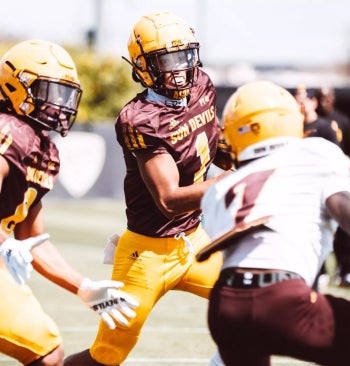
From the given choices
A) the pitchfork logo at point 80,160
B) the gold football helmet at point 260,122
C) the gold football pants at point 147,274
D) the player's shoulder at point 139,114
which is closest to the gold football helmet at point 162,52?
the player's shoulder at point 139,114

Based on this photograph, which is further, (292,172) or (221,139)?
(221,139)

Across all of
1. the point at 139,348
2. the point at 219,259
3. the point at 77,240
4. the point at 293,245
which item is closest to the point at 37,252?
the point at 219,259

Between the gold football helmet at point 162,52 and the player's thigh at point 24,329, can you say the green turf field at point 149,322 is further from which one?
the player's thigh at point 24,329

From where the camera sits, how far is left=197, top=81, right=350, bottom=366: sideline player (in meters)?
3.81

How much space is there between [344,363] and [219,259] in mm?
1863

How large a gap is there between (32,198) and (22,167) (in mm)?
212

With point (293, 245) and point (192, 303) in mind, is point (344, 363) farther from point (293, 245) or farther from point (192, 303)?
point (192, 303)

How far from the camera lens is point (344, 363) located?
12.6 feet

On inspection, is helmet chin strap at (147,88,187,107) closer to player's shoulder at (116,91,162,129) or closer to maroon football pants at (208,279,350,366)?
player's shoulder at (116,91,162,129)

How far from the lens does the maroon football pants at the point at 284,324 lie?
3799 millimetres

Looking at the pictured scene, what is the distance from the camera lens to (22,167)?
476cm

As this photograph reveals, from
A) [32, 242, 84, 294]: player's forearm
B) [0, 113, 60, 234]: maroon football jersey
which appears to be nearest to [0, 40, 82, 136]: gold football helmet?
[0, 113, 60, 234]: maroon football jersey

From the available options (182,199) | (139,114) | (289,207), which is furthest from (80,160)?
(289,207)

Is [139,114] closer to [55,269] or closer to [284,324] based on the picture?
[55,269]
